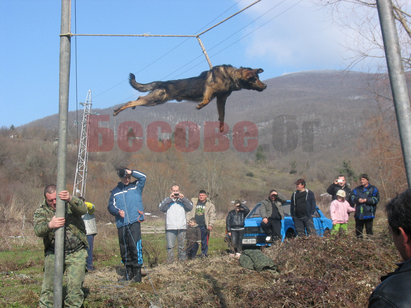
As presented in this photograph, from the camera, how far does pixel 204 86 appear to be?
5141mm

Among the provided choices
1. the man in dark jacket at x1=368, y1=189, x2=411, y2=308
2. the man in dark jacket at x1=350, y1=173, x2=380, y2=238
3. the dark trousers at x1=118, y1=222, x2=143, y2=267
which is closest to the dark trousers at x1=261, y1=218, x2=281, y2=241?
the man in dark jacket at x1=350, y1=173, x2=380, y2=238

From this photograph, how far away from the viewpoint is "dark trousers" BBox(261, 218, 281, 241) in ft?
31.2

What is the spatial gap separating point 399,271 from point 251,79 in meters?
3.63

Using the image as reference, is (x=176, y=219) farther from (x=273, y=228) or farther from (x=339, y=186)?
(x=339, y=186)

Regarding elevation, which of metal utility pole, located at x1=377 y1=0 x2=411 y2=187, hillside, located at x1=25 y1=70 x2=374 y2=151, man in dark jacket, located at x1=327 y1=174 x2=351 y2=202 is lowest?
man in dark jacket, located at x1=327 y1=174 x2=351 y2=202

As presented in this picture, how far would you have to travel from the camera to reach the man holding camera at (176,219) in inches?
330

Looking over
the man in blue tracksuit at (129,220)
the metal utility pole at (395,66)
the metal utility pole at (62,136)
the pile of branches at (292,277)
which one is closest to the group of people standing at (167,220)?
the man in blue tracksuit at (129,220)

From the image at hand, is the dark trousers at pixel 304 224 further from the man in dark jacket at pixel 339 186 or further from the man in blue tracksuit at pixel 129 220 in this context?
the man in blue tracksuit at pixel 129 220

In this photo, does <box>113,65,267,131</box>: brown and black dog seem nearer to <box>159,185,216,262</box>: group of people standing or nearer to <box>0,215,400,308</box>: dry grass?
<box>0,215,400,308</box>: dry grass

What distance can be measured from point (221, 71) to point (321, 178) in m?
73.5

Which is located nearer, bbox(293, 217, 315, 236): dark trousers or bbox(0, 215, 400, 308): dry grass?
bbox(0, 215, 400, 308): dry grass

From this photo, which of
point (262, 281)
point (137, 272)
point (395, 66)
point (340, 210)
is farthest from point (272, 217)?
point (395, 66)

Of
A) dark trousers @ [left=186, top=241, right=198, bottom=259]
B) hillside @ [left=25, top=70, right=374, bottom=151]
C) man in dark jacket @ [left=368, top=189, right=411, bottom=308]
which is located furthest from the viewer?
hillside @ [left=25, top=70, right=374, bottom=151]

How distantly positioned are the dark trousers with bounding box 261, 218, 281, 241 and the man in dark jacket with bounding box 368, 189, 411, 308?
767 cm
